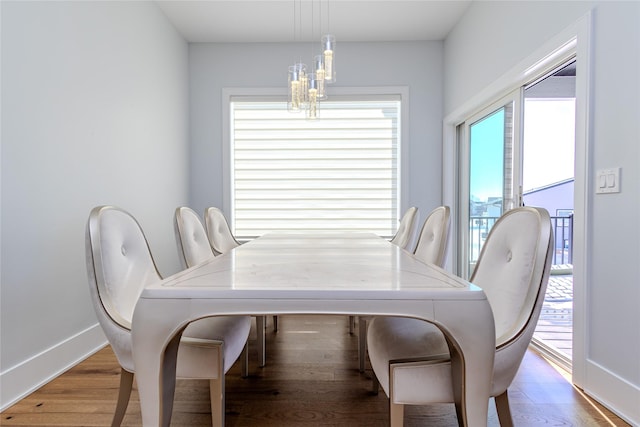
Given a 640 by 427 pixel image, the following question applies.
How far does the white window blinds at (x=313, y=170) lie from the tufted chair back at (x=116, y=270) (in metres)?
2.50

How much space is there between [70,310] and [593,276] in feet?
9.31

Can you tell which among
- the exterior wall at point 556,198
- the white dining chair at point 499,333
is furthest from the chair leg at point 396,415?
the exterior wall at point 556,198

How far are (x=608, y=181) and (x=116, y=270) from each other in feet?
6.88

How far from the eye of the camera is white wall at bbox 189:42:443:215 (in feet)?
12.1

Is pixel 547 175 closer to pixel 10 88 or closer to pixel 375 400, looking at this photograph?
pixel 375 400

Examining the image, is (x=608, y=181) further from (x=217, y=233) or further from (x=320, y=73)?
(x=217, y=233)

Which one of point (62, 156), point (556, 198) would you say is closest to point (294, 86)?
point (62, 156)

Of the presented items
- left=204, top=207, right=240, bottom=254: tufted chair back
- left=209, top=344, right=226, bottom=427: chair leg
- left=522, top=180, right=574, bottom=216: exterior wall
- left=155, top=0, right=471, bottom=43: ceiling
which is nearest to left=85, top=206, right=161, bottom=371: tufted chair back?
left=209, top=344, right=226, bottom=427: chair leg

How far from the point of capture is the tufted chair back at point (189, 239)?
1766mm

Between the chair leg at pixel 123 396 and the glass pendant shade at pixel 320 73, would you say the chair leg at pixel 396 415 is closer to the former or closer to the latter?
the chair leg at pixel 123 396

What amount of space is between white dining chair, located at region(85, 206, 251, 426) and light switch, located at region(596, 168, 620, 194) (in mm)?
1736

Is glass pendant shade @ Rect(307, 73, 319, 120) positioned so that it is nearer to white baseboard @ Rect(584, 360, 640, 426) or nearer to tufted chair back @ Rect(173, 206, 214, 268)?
tufted chair back @ Rect(173, 206, 214, 268)

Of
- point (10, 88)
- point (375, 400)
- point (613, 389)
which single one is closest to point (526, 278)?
point (375, 400)

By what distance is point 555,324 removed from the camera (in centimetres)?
266
